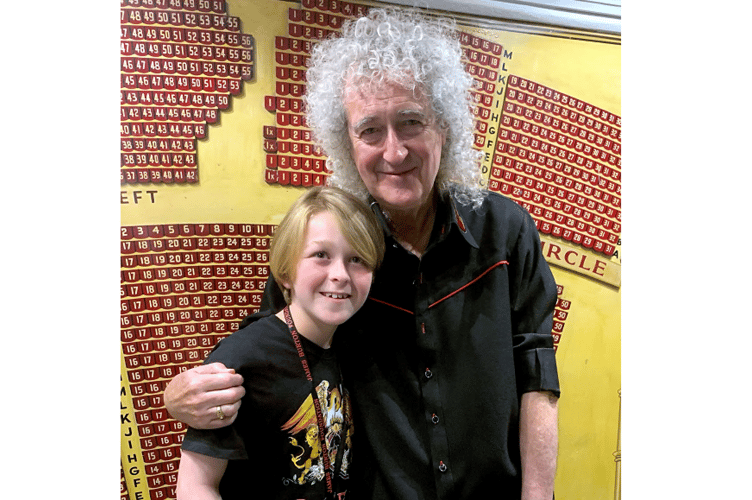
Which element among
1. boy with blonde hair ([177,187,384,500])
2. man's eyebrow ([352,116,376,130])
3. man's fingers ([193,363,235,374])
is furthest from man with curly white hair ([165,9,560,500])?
man's fingers ([193,363,235,374])

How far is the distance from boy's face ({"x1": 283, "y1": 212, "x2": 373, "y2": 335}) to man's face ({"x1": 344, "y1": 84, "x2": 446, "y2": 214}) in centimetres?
19

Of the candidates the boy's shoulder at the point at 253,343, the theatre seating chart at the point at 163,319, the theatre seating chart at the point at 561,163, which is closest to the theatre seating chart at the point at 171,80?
the theatre seating chart at the point at 163,319

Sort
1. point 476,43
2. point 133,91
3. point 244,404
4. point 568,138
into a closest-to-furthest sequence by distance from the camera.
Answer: point 244,404, point 133,91, point 476,43, point 568,138

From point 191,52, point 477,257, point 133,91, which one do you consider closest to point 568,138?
point 477,257

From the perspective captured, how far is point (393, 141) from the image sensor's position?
139 centimetres

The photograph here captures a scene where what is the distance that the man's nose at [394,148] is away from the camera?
1395mm

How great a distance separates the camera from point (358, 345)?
149 centimetres

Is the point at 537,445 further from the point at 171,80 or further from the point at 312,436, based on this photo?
the point at 171,80

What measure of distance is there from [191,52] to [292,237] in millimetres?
597

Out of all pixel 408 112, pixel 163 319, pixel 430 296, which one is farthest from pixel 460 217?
pixel 163 319

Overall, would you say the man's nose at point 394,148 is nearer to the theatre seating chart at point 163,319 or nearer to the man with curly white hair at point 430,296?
the man with curly white hair at point 430,296

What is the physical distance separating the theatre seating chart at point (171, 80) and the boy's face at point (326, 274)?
400 millimetres

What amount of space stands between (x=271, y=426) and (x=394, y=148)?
767 mm
